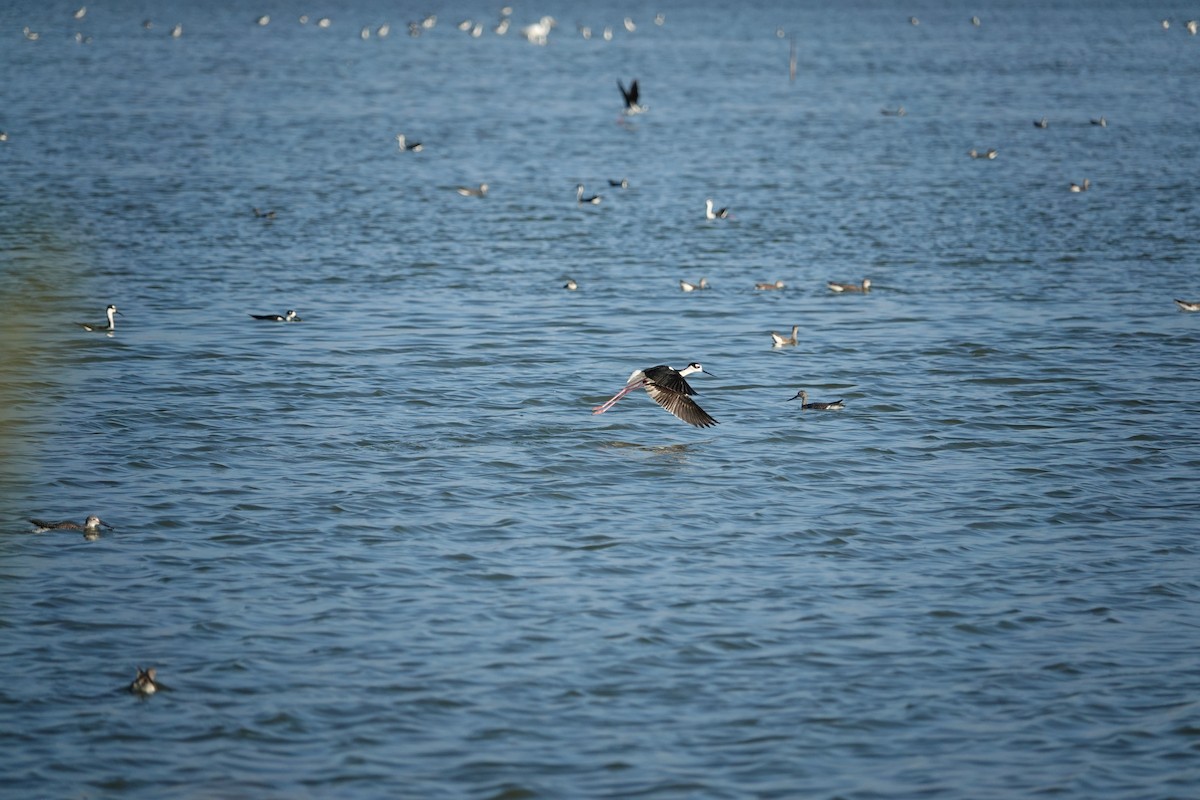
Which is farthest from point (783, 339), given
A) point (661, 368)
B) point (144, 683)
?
point (144, 683)

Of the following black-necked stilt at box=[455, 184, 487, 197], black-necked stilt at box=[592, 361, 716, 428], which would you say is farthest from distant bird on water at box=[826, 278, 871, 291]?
black-necked stilt at box=[455, 184, 487, 197]

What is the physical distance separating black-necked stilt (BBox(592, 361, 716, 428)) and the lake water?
35cm

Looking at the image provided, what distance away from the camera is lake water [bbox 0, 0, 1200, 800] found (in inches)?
→ 499

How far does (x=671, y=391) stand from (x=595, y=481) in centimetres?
256

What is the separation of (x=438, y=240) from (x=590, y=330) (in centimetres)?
982

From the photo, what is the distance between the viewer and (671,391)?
21.9 metres

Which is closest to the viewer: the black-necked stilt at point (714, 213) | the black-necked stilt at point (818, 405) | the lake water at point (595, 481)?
the lake water at point (595, 481)

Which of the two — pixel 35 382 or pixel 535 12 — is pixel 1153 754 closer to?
pixel 35 382

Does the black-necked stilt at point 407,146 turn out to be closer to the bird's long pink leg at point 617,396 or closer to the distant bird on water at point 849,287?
the distant bird on water at point 849,287

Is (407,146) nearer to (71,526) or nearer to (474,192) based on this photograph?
(474,192)

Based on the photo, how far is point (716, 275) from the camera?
33938 millimetres

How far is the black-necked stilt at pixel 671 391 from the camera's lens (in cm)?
2166

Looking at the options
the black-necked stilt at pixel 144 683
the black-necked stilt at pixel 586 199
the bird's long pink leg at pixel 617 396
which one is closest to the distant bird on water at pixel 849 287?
the bird's long pink leg at pixel 617 396

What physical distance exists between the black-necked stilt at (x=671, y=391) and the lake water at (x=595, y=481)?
35 centimetres
